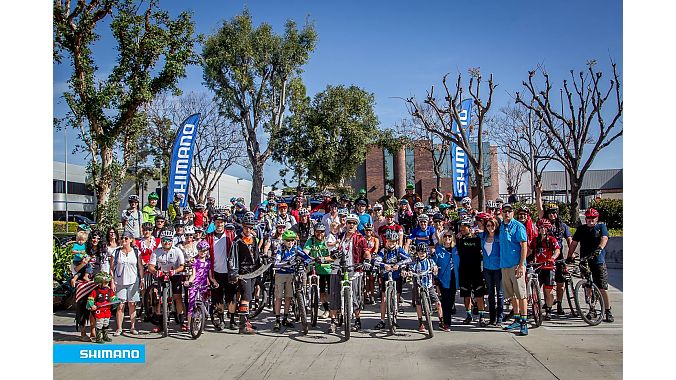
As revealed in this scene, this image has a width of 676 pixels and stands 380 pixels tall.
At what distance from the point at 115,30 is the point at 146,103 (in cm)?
93

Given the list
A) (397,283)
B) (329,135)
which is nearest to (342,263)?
(397,283)

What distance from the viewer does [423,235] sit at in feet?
27.2

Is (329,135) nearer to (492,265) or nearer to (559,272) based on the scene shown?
(492,265)

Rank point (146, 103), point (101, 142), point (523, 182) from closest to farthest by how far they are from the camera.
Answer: point (101, 142)
point (146, 103)
point (523, 182)

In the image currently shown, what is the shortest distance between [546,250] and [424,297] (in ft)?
6.43

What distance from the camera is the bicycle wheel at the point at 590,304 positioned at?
713 centimetres

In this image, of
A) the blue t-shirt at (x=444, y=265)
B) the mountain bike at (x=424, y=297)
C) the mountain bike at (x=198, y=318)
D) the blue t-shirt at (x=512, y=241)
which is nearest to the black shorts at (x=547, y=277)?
the blue t-shirt at (x=512, y=241)

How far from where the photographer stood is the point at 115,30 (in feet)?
20.5

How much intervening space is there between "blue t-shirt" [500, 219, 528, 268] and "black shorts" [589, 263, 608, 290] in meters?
1.24

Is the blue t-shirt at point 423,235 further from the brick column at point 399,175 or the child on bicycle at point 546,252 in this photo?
the brick column at point 399,175

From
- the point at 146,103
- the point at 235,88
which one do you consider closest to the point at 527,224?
the point at 235,88

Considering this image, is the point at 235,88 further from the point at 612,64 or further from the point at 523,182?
the point at 523,182
